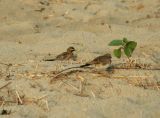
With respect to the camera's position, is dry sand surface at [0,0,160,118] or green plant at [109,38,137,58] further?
green plant at [109,38,137,58]

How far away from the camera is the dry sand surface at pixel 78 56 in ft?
8.29

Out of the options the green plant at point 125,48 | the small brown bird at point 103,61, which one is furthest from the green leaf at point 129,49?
the small brown bird at point 103,61

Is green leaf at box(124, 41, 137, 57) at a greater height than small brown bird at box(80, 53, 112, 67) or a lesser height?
greater

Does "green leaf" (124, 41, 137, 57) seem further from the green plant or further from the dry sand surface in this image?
the dry sand surface

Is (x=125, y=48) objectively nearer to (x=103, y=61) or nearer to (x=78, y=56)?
(x=103, y=61)

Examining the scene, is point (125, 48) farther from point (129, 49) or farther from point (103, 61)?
point (103, 61)

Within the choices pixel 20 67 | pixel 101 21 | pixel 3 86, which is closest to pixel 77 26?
pixel 101 21

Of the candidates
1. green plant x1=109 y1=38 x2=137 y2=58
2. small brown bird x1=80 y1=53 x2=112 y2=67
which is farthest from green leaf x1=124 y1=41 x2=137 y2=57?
small brown bird x1=80 y1=53 x2=112 y2=67

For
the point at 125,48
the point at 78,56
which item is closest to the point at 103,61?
the point at 125,48

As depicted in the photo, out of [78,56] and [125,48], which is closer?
[125,48]

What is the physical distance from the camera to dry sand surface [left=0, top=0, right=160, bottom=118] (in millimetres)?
2527

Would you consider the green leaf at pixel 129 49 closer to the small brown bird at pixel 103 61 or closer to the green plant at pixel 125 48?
the green plant at pixel 125 48

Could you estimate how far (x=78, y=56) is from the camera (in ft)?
11.2

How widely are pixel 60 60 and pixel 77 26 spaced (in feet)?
5.23
